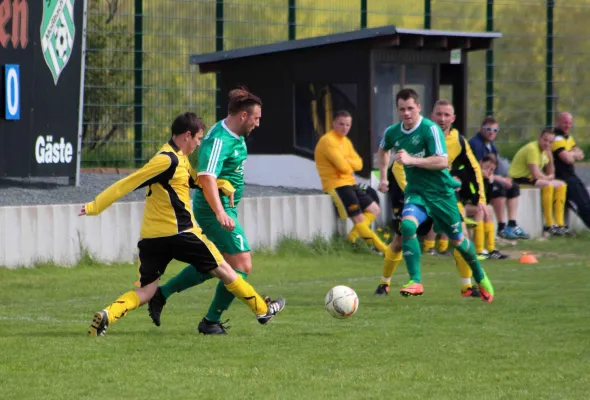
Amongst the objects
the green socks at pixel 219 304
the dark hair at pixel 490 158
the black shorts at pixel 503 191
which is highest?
the dark hair at pixel 490 158

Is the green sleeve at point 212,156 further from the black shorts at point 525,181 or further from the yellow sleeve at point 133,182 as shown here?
the black shorts at point 525,181

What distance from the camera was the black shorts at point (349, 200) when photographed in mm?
17812

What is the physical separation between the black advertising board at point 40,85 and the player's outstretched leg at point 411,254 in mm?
6633

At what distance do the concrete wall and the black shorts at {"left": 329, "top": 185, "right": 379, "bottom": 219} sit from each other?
1.27ft

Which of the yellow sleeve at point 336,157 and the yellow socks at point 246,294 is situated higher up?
the yellow sleeve at point 336,157

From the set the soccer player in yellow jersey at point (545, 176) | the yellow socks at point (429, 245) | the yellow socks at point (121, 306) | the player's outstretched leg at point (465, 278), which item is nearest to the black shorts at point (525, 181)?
the soccer player in yellow jersey at point (545, 176)

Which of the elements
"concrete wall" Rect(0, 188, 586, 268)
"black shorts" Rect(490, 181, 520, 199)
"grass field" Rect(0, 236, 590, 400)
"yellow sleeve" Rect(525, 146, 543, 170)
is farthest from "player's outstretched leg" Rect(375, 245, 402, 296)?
"yellow sleeve" Rect(525, 146, 543, 170)

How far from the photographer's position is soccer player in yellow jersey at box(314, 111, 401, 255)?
17734 mm

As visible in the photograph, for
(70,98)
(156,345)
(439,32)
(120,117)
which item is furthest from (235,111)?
(439,32)

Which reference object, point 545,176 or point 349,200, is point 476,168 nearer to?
point 349,200

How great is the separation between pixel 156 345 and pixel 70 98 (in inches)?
371

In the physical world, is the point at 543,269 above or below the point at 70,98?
below

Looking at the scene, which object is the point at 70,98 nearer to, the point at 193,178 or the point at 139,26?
the point at 139,26

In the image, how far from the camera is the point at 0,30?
637 inches
